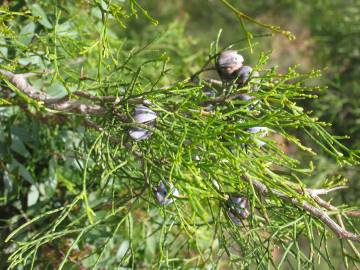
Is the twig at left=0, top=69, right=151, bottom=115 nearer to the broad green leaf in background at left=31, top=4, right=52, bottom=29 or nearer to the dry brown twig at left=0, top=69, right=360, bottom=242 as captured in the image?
the dry brown twig at left=0, top=69, right=360, bottom=242

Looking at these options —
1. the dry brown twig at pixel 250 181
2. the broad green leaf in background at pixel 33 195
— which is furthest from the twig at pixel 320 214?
the broad green leaf in background at pixel 33 195

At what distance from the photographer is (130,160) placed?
40.9 inches

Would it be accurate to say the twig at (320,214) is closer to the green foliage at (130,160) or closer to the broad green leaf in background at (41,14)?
the green foliage at (130,160)

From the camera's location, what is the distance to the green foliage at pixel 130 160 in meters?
0.87

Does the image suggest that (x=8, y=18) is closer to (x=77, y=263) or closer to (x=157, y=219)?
(x=77, y=263)

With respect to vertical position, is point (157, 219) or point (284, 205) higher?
point (284, 205)

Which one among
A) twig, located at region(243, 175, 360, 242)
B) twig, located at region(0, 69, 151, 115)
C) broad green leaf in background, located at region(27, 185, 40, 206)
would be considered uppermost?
twig, located at region(0, 69, 151, 115)

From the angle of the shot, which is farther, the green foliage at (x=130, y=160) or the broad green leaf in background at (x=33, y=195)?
the broad green leaf in background at (x=33, y=195)

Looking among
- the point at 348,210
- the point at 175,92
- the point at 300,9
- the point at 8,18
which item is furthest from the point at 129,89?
the point at 300,9

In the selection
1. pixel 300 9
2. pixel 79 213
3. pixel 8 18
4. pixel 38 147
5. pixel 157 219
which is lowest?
pixel 300 9

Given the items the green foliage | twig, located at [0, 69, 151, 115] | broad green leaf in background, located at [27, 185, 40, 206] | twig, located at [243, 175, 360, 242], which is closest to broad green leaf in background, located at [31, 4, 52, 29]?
the green foliage

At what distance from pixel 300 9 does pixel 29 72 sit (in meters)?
2.23

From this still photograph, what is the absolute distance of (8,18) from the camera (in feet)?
3.26

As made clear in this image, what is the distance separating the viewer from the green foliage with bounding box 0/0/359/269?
2.87 ft
